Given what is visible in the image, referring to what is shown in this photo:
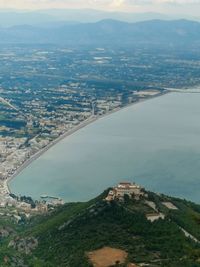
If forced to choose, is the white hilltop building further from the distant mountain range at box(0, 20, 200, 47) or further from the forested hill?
the distant mountain range at box(0, 20, 200, 47)

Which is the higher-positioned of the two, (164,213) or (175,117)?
(164,213)

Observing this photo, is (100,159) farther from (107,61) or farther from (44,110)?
(107,61)

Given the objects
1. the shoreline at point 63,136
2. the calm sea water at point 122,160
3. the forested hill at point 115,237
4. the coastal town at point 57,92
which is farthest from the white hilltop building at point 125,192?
the shoreline at point 63,136

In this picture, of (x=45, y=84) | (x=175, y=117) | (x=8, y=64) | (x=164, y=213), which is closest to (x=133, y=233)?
(x=164, y=213)

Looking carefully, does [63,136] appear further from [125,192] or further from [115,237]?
[115,237]

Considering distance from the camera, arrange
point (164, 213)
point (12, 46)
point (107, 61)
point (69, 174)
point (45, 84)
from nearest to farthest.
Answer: point (164, 213) → point (69, 174) → point (45, 84) → point (107, 61) → point (12, 46)
